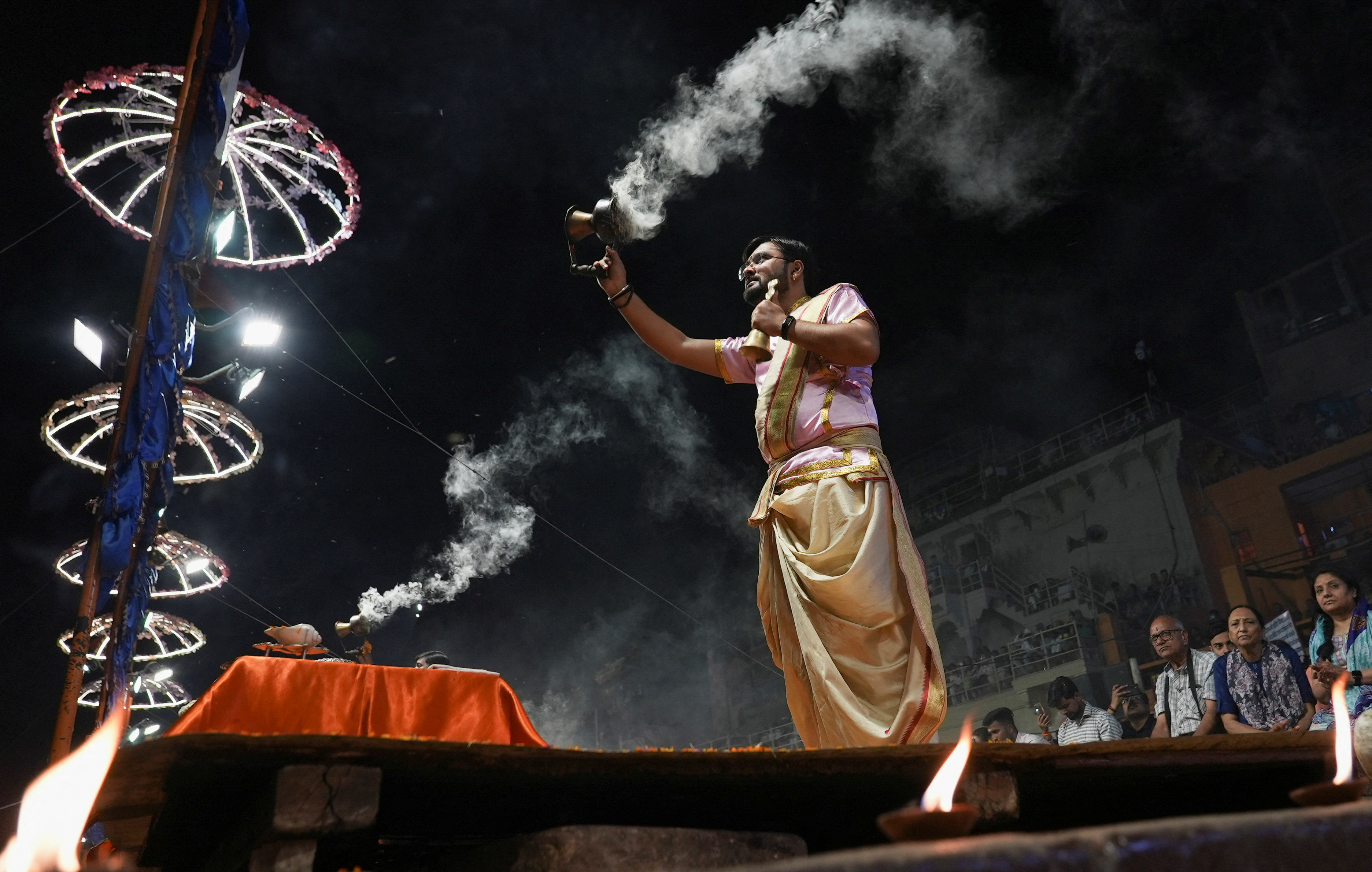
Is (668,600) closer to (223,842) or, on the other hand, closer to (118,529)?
(118,529)

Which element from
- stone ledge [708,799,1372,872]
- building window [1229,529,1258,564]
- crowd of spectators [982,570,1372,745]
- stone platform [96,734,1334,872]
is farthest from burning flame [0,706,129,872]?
building window [1229,529,1258,564]

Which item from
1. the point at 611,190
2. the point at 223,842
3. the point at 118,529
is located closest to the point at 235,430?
the point at 118,529

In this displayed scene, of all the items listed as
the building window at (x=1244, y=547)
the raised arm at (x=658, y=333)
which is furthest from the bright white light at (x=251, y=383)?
the building window at (x=1244, y=547)

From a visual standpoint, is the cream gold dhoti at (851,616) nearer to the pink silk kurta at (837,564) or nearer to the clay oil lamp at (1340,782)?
the pink silk kurta at (837,564)

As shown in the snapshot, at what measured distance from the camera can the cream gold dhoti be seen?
9.60ft

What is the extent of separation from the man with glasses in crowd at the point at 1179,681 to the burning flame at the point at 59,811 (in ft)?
19.6

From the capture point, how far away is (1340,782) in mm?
1292

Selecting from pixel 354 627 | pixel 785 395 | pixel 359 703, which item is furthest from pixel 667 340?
pixel 354 627

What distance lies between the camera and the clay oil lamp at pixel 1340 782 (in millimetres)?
1270

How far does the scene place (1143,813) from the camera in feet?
7.76

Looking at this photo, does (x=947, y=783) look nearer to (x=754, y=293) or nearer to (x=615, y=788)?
(x=615, y=788)

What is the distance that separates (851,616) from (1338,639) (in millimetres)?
3452

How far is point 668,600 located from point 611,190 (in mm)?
24858

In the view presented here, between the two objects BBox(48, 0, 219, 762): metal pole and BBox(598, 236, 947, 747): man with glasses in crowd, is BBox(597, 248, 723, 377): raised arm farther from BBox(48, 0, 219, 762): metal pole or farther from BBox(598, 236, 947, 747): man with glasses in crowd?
BBox(48, 0, 219, 762): metal pole
